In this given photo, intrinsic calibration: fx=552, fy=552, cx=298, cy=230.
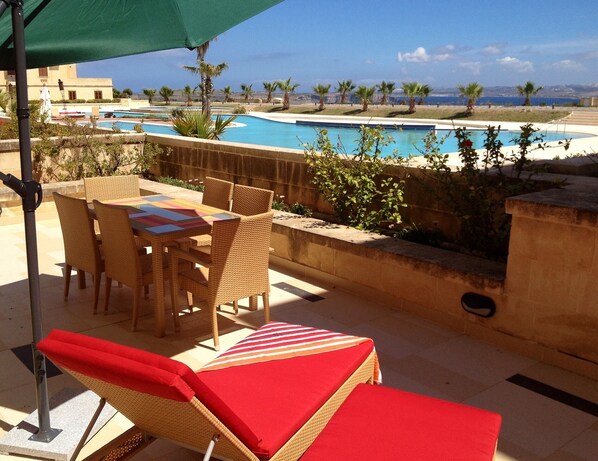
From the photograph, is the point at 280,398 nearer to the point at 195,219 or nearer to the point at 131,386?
the point at 131,386

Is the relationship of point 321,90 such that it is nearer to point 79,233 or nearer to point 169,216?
point 169,216

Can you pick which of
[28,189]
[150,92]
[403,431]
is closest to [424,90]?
[150,92]

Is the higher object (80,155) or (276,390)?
(80,155)

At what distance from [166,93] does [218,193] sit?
4368cm

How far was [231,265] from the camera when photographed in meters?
3.63

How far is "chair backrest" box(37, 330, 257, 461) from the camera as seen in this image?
159 cm

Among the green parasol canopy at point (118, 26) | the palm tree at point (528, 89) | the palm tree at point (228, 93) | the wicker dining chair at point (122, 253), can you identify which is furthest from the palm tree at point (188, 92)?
the green parasol canopy at point (118, 26)

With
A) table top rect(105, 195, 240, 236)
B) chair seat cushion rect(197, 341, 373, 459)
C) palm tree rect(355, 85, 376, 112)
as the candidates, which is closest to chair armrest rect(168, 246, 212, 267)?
table top rect(105, 195, 240, 236)

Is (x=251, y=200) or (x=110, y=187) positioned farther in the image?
(x=110, y=187)

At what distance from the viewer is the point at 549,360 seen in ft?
11.8

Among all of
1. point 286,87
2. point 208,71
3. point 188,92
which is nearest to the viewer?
point 208,71

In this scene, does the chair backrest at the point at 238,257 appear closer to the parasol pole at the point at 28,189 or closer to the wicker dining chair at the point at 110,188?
the parasol pole at the point at 28,189

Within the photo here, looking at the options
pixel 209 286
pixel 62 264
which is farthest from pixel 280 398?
pixel 62 264

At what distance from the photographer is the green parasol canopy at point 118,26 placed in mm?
2193
